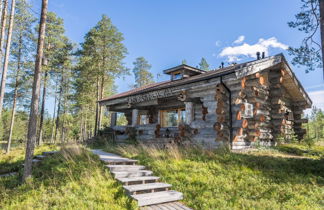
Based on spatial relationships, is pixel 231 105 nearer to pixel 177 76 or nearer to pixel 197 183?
pixel 197 183

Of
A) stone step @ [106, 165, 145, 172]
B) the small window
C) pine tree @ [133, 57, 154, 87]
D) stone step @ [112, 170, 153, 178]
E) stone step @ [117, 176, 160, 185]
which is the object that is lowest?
stone step @ [117, 176, 160, 185]

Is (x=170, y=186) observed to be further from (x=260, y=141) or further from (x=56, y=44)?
(x=56, y=44)

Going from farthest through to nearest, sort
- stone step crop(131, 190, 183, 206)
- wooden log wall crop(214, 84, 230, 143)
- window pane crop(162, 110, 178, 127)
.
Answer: window pane crop(162, 110, 178, 127) → wooden log wall crop(214, 84, 230, 143) → stone step crop(131, 190, 183, 206)

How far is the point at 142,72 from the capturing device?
42.0 meters

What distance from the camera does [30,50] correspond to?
21.9 metres

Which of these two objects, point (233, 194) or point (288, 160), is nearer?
point (233, 194)

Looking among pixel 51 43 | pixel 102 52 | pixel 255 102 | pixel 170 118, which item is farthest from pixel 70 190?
pixel 51 43

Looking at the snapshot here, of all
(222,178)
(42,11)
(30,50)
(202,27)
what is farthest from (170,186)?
(30,50)

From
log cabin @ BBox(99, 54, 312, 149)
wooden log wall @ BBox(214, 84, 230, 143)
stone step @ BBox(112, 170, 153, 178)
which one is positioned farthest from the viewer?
log cabin @ BBox(99, 54, 312, 149)

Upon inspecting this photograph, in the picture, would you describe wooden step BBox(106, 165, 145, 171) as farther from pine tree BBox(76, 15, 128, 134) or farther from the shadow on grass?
pine tree BBox(76, 15, 128, 134)

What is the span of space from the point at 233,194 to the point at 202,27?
1478cm

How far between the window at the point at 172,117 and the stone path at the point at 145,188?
25.2ft

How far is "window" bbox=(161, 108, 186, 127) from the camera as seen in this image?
49.8ft

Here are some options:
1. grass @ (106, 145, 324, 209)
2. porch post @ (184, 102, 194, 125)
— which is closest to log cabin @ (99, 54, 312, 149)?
porch post @ (184, 102, 194, 125)
